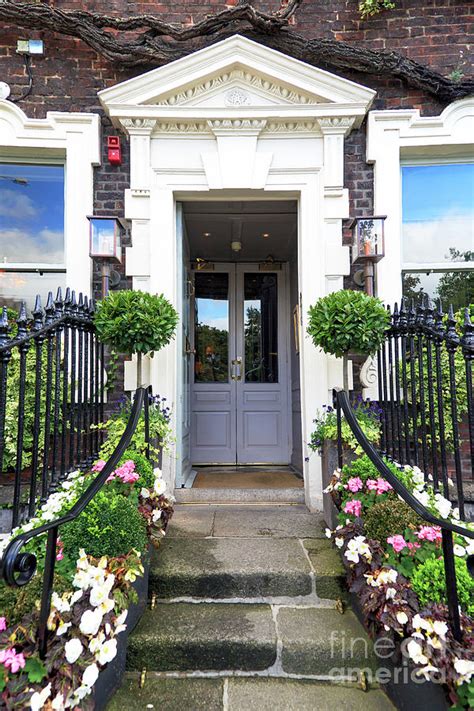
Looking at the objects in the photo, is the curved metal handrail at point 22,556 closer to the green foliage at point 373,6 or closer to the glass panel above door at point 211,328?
the glass panel above door at point 211,328

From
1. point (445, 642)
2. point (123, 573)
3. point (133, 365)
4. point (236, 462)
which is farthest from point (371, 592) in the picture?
point (236, 462)

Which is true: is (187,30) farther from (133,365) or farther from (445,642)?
(445,642)

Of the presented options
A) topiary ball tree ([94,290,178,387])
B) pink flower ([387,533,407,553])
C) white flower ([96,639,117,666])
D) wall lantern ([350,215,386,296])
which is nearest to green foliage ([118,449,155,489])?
topiary ball tree ([94,290,178,387])

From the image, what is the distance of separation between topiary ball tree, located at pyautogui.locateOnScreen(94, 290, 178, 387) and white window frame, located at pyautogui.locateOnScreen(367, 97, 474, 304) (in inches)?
76.7

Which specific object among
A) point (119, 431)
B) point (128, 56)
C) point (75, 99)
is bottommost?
point (119, 431)

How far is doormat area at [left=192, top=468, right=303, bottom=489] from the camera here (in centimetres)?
402

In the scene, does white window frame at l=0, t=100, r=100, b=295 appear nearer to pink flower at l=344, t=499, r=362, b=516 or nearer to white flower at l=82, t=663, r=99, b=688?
pink flower at l=344, t=499, r=362, b=516

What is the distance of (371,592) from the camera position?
185 centimetres

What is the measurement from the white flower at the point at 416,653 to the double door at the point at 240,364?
3.75 metres

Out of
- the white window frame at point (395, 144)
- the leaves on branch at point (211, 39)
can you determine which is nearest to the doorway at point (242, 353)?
the white window frame at point (395, 144)

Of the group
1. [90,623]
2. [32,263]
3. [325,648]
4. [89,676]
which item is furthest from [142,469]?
[32,263]

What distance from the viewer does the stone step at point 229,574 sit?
2.34 meters

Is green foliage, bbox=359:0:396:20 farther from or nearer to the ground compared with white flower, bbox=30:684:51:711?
farther from the ground

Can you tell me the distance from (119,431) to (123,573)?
1.35 m
